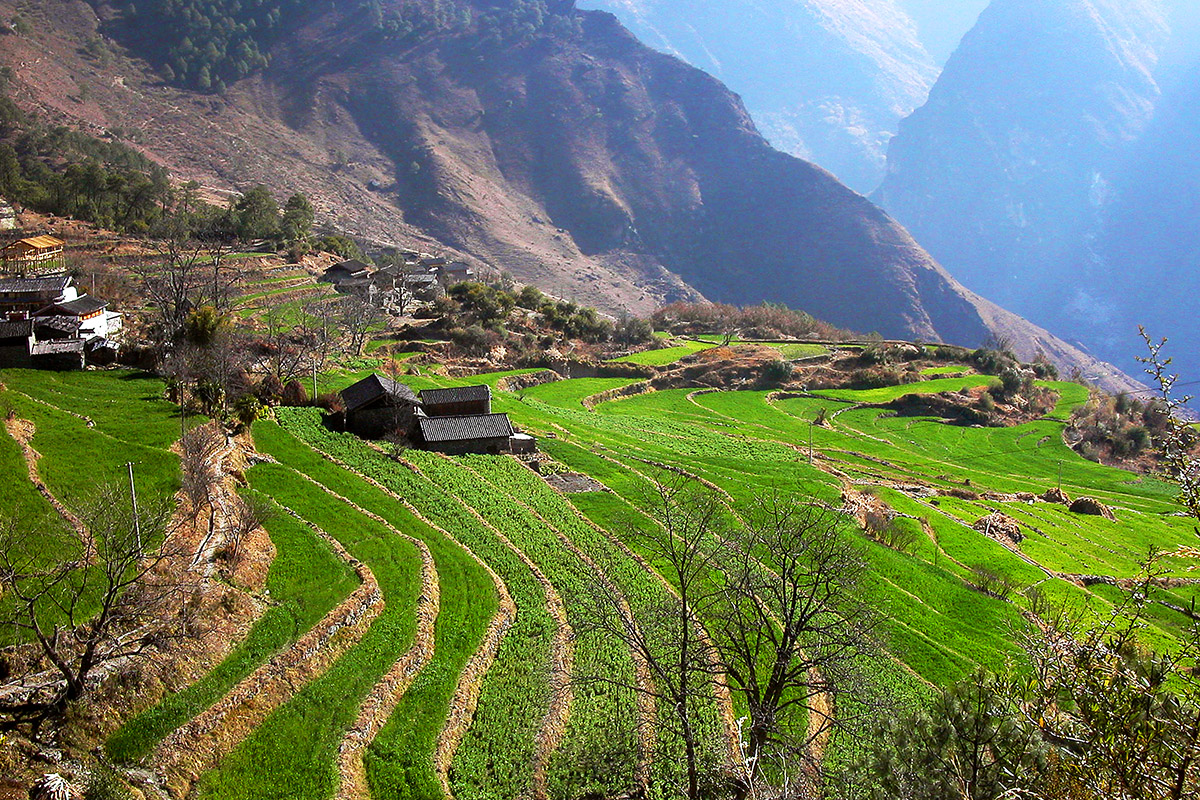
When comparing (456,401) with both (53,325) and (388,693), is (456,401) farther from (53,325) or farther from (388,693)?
(388,693)

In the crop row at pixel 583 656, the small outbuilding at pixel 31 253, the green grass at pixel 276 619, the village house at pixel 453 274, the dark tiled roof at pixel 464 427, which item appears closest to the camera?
the green grass at pixel 276 619

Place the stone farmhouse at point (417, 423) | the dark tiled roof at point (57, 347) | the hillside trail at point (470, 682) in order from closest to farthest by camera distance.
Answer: the hillside trail at point (470, 682) < the dark tiled roof at point (57, 347) < the stone farmhouse at point (417, 423)

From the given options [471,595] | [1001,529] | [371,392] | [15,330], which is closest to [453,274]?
[371,392]

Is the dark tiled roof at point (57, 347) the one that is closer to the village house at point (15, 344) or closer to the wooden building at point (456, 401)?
the village house at point (15, 344)

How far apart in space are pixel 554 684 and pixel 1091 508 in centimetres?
4875

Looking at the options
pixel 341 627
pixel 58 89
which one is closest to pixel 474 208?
pixel 58 89

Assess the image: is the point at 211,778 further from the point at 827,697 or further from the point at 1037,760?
the point at 827,697

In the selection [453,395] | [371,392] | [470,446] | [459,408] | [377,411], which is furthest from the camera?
[459,408]

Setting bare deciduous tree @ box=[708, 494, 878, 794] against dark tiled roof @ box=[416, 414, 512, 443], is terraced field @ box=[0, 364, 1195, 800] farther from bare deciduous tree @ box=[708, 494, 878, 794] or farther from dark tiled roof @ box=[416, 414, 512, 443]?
dark tiled roof @ box=[416, 414, 512, 443]

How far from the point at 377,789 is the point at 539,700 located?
529 cm

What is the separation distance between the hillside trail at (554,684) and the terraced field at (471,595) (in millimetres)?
73

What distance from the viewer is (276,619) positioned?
21547mm

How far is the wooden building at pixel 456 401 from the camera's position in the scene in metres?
47.0

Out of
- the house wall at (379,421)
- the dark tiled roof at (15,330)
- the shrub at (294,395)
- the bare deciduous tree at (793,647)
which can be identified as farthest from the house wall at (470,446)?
the dark tiled roof at (15,330)
